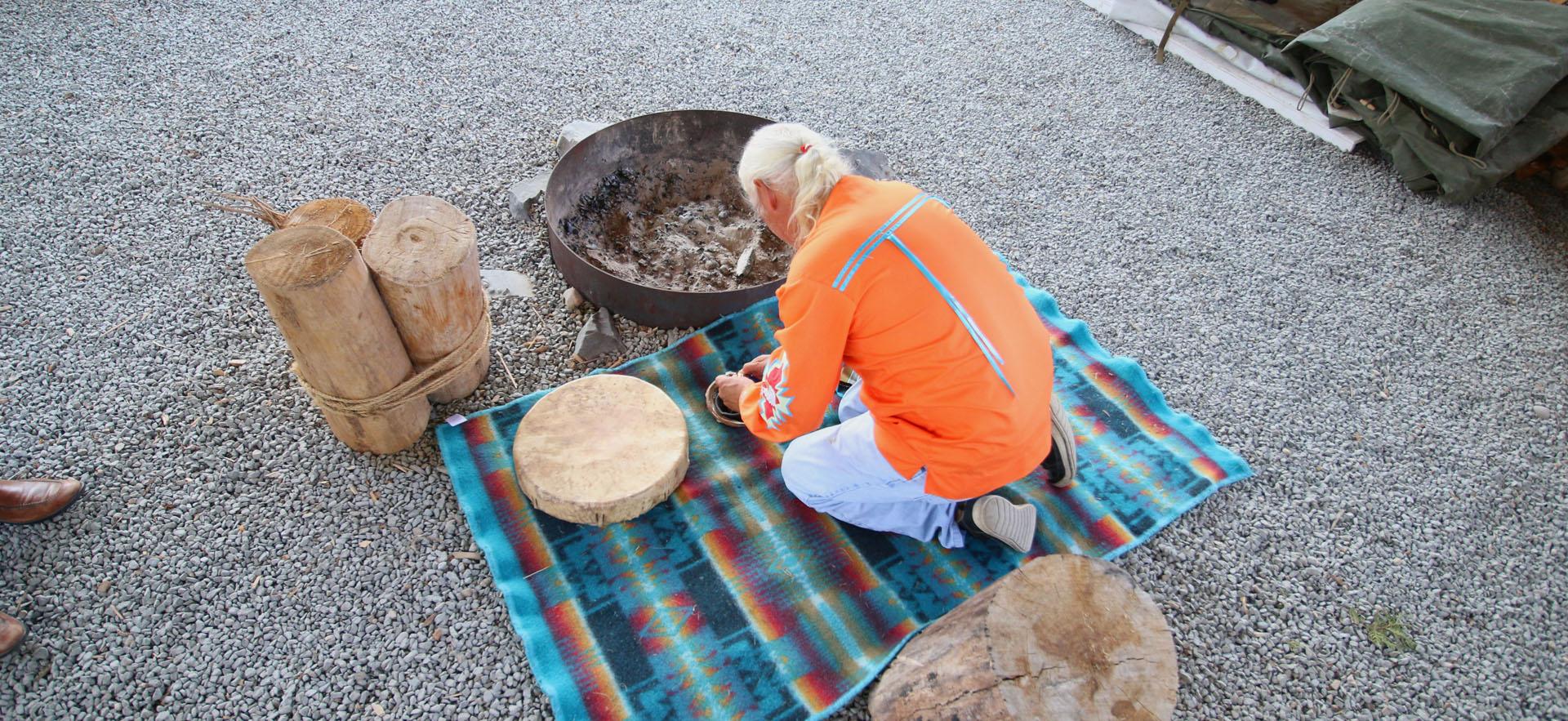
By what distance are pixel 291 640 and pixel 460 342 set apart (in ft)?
3.15

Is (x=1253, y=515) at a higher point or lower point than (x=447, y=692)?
lower

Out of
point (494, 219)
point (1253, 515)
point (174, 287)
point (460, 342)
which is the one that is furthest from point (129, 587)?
point (1253, 515)

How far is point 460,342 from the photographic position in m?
2.58

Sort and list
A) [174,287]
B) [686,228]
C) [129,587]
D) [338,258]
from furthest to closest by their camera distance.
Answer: [686,228]
[174,287]
[129,587]
[338,258]

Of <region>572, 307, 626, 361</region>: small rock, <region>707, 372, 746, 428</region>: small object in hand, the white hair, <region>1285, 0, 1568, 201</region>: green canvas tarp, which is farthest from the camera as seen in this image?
<region>1285, 0, 1568, 201</region>: green canvas tarp

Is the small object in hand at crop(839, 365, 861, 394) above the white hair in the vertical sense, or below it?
below

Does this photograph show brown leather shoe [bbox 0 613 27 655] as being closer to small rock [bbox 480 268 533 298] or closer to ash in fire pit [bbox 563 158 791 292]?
small rock [bbox 480 268 533 298]

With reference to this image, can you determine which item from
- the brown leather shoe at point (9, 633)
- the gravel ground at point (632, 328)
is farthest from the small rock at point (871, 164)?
the brown leather shoe at point (9, 633)

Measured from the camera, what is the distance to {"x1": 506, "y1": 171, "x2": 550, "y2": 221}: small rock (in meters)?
3.58

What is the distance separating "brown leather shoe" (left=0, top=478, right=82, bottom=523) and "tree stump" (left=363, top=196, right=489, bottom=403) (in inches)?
41.1

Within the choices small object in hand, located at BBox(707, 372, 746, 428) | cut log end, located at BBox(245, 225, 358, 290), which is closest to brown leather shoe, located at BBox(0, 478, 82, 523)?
cut log end, located at BBox(245, 225, 358, 290)

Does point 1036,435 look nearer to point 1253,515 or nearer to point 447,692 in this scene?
point 1253,515

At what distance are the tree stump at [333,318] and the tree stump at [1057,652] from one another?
5.86 feet

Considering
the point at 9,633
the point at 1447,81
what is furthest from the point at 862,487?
the point at 1447,81
